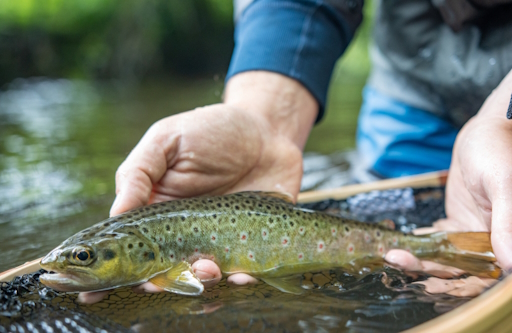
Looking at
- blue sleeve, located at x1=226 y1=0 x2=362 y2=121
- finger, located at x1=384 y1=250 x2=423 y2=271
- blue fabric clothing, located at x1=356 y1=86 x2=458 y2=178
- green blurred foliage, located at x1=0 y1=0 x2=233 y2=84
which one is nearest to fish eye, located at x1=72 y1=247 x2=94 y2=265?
finger, located at x1=384 y1=250 x2=423 y2=271

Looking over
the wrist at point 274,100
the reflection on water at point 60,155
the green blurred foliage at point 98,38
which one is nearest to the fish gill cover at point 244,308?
the reflection on water at point 60,155

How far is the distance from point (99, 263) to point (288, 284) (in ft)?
2.22

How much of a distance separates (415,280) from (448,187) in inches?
37.4

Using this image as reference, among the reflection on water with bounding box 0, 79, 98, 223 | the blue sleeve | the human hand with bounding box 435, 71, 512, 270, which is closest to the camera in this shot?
the human hand with bounding box 435, 71, 512, 270

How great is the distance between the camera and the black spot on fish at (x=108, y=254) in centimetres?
157

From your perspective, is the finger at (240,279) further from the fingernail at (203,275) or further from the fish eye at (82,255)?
the fish eye at (82,255)

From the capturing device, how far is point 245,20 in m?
3.01

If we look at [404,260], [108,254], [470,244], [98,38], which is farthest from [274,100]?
[98,38]

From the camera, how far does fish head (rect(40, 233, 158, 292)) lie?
1.52 meters

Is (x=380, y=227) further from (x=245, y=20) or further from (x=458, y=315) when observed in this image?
(x=245, y=20)

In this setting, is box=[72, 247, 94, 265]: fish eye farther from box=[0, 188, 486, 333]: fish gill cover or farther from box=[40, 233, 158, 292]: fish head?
box=[0, 188, 486, 333]: fish gill cover

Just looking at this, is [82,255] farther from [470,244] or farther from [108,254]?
[470,244]

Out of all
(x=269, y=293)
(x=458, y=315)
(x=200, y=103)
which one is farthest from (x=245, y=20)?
(x=200, y=103)

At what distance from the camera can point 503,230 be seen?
1451 millimetres
